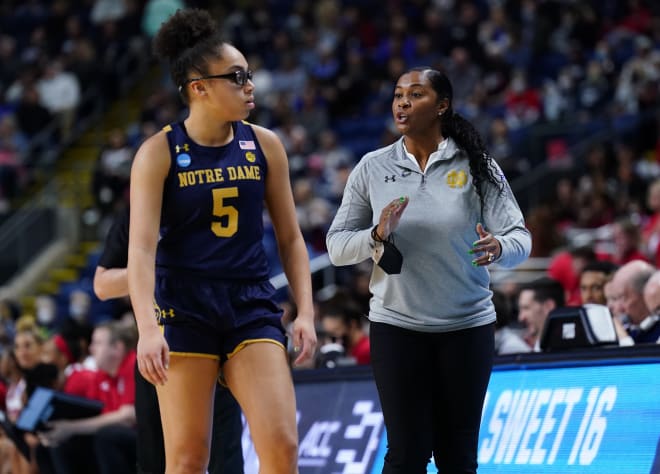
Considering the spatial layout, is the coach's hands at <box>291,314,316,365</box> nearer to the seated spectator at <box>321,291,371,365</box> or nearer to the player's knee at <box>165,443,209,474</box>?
the player's knee at <box>165,443,209,474</box>

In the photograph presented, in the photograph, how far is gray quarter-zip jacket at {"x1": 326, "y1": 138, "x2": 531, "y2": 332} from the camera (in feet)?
15.3

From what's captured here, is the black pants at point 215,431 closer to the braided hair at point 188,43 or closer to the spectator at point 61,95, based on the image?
the braided hair at point 188,43

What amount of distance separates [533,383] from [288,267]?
6.95 feet

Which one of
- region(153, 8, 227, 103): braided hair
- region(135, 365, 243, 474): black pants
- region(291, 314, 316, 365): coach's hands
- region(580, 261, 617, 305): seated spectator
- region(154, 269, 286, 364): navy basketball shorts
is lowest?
region(580, 261, 617, 305): seated spectator

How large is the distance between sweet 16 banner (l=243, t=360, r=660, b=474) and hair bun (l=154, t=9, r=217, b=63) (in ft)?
9.02

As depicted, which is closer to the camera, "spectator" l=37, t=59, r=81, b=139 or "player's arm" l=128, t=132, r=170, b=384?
"player's arm" l=128, t=132, r=170, b=384

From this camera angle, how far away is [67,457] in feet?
28.4

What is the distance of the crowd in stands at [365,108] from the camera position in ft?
33.6

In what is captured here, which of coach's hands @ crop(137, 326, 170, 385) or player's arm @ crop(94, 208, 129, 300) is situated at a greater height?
player's arm @ crop(94, 208, 129, 300)

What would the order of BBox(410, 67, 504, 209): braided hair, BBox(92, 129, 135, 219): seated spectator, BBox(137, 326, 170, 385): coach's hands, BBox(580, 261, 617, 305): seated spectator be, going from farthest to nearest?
BBox(92, 129, 135, 219): seated spectator → BBox(580, 261, 617, 305): seated spectator → BBox(410, 67, 504, 209): braided hair → BBox(137, 326, 170, 385): coach's hands

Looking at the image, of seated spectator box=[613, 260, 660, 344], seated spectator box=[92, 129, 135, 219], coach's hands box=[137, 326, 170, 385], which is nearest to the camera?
coach's hands box=[137, 326, 170, 385]

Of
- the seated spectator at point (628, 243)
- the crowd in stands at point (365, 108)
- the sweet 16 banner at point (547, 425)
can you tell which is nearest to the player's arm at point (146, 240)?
the sweet 16 banner at point (547, 425)

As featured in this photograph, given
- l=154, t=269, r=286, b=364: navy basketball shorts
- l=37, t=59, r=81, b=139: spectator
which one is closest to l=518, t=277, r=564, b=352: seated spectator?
l=154, t=269, r=286, b=364: navy basketball shorts

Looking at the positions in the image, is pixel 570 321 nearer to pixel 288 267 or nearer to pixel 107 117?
pixel 288 267
